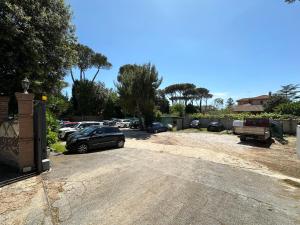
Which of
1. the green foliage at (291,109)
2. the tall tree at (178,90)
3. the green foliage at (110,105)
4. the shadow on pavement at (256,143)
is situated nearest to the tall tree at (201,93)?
the tall tree at (178,90)

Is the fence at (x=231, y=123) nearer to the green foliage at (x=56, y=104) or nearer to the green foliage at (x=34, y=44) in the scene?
the green foliage at (x=56, y=104)

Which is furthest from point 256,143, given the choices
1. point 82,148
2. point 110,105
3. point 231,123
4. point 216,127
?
point 110,105

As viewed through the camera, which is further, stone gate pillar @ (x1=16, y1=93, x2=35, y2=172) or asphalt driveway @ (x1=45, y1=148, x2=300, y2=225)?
stone gate pillar @ (x1=16, y1=93, x2=35, y2=172)

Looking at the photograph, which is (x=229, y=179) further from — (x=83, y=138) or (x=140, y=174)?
(x=83, y=138)

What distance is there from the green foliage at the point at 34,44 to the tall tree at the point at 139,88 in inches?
681

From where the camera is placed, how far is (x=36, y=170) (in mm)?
8055

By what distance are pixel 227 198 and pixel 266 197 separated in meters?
1.26

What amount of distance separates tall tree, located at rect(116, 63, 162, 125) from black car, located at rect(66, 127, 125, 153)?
15.2 m

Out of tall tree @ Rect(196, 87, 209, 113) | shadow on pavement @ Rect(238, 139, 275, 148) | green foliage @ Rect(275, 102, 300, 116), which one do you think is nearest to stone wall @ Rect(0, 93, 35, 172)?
shadow on pavement @ Rect(238, 139, 275, 148)

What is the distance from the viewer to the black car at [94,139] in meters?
13.2

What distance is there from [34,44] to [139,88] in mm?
20186

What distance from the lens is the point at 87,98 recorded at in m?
41.3

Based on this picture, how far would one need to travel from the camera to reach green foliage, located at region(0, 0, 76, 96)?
9.66 meters

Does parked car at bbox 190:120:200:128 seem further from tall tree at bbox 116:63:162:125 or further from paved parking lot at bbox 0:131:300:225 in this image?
paved parking lot at bbox 0:131:300:225
